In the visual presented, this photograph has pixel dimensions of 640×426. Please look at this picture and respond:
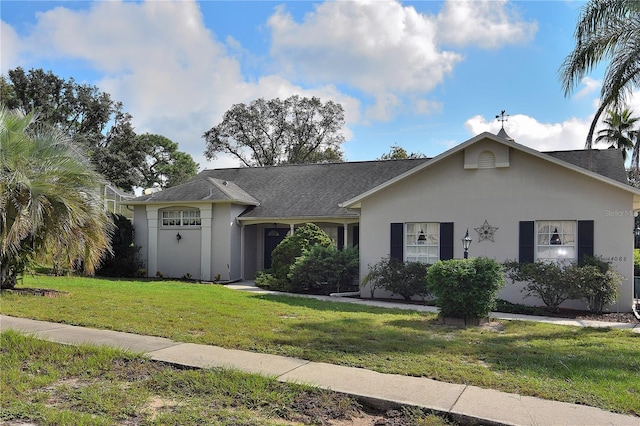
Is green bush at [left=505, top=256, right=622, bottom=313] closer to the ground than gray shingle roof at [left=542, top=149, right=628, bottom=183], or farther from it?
closer to the ground

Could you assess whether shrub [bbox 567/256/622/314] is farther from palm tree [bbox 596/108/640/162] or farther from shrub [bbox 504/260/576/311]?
palm tree [bbox 596/108/640/162]

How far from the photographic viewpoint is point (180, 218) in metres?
20.0

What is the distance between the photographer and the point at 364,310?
37.4 feet

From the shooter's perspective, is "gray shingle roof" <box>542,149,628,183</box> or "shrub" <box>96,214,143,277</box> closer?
"gray shingle roof" <box>542,149,628,183</box>

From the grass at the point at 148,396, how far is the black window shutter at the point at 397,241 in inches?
381

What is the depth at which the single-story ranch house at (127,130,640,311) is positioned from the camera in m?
12.8

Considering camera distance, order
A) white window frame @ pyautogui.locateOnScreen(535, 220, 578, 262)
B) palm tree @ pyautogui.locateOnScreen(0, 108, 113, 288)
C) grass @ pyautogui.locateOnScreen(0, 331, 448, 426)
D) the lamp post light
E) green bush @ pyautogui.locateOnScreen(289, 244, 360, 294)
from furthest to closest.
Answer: green bush @ pyautogui.locateOnScreen(289, 244, 360, 294) < white window frame @ pyautogui.locateOnScreen(535, 220, 578, 262) < the lamp post light < palm tree @ pyautogui.locateOnScreen(0, 108, 113, 288) < grass @ pyautogui.locateOnScreen(0, 331, 448, 426)

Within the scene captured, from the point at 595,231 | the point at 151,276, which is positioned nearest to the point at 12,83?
the point at 151,276

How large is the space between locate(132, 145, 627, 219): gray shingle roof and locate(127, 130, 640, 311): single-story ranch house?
9 cm

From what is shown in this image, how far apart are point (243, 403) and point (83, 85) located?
4153 centimetres

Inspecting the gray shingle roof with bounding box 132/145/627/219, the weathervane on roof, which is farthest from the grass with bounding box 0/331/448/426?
the weathervane on roof

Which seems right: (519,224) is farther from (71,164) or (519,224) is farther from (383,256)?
(71,164)

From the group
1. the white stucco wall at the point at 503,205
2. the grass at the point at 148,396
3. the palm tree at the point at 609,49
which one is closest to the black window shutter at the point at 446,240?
the white stucco wall at the point at 503,205

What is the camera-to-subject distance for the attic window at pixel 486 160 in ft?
45.3
